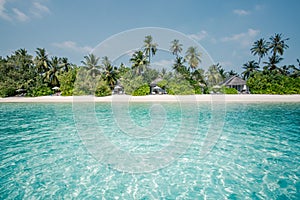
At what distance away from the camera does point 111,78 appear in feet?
129

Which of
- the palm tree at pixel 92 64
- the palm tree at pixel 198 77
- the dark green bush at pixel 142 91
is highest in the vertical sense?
the palm tree at pixel 92 64

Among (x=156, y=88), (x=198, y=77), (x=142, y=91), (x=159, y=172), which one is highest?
(x=198, y=77)

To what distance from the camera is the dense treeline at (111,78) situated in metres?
32.6

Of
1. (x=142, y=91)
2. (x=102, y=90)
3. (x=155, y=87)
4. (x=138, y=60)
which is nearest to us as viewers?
(x=142, y=91)

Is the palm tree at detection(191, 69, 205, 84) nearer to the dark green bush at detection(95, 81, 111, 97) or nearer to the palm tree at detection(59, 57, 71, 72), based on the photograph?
the dark green bush at detection(95, 81, 111, 97)

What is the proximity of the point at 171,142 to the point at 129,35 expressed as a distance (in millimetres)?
4889

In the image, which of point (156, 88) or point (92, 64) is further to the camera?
point (92, 64)

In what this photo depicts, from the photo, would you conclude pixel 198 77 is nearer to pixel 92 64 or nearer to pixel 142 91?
pixel 142 91

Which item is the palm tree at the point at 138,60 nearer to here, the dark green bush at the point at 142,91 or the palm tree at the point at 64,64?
the dark green bush at the point at 142,91

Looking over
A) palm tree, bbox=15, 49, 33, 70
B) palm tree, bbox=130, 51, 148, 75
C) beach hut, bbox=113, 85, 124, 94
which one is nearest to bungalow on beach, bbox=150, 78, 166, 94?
palm tree, bbox=130, 51, 148, 75

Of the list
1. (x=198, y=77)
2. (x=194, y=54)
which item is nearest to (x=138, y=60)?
(x=198, y=77)

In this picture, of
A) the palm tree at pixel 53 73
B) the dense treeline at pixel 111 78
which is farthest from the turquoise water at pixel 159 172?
the palm tree at pixel 53 73

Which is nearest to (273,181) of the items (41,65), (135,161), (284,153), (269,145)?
(284,153)

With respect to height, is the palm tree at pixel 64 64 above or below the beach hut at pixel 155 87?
above
